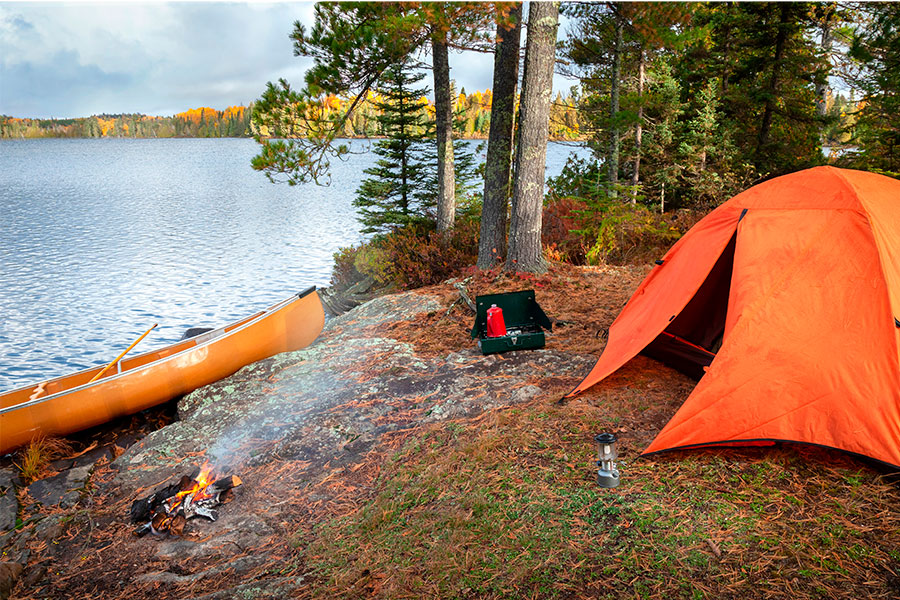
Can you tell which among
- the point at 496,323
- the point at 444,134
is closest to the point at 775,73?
the point at 444,134

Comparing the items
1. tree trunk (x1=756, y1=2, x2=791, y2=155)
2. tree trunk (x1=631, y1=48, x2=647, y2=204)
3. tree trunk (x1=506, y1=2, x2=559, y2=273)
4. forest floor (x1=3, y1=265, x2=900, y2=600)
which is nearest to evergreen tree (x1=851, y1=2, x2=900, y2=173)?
tree trunk (x1=756, y1=2, x2=791, y2=155)

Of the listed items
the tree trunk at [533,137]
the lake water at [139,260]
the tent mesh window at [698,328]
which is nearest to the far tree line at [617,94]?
the tree trunk at [533,137]

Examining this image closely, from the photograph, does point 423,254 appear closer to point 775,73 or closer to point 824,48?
point 775,73

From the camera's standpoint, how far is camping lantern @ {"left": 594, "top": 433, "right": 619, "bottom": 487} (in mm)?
3531

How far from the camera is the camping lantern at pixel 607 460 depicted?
3531 millimetres

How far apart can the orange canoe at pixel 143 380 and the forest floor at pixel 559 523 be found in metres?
1.96

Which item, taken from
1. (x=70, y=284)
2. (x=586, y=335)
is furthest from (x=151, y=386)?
(x=70, y=284)

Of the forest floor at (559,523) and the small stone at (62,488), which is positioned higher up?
the forest floor at (559,523)

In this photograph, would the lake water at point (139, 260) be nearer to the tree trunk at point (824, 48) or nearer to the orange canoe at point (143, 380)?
the orange canoe at point (143, 380)

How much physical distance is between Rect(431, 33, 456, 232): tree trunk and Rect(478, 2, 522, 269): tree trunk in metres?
2.38

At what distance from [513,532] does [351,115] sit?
27.7 feet

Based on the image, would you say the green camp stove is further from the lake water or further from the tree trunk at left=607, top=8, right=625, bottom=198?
the lake water

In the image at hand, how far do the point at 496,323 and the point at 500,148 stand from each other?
431 cm

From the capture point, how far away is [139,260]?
19906 mm
